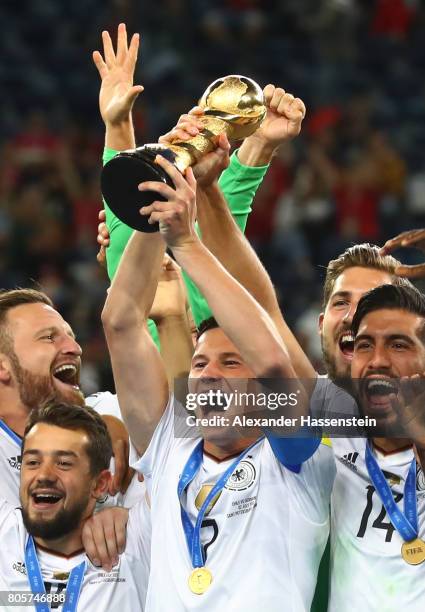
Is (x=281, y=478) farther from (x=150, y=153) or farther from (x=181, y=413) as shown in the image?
(x=150, y=153)

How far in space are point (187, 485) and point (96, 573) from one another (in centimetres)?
46

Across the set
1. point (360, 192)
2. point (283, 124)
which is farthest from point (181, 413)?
point (360, 192)

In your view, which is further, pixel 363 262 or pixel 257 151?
pixel 363 262

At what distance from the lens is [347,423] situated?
339cm

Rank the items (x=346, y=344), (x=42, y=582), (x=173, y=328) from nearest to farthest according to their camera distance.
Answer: (x=42, y=582)
(x=346, y=344)
(x=173, y=328)

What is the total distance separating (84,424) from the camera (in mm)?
3693

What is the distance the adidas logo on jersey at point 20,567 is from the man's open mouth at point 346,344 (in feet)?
3.76

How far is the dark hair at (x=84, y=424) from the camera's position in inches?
145

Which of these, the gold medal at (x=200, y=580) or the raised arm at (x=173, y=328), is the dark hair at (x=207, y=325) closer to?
the raised arm at (x=173, y=328)

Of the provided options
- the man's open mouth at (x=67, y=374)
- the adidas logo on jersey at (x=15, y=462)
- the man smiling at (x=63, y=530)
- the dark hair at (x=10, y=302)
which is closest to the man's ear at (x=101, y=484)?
the man smiling at (x=63, y=530)

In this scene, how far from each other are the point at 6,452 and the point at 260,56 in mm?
6664

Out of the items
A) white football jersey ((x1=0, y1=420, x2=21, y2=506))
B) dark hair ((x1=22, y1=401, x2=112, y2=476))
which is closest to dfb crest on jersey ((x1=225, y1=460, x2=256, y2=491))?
dark hair ((x1=22, y1=401, x2=112, y2=476))

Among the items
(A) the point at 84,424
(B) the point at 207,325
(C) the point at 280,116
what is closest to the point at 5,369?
(A) the point at 84,424

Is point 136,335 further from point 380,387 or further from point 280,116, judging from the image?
point 280,116
